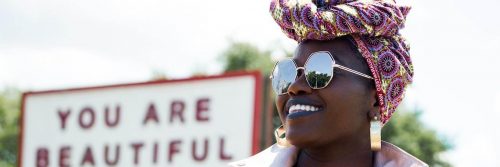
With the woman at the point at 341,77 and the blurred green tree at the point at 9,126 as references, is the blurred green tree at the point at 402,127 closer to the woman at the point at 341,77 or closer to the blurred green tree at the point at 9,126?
the blurred green tree at the point at 9,126

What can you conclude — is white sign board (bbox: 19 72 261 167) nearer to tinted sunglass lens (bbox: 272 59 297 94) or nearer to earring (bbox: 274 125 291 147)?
earring (bbox: 274 125 291 147)

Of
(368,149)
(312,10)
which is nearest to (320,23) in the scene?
(312,10)

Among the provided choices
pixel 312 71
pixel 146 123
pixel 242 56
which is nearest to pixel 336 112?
pixel 312 71

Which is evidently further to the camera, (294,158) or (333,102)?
(294,158)

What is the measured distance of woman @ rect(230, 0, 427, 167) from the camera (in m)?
3.11

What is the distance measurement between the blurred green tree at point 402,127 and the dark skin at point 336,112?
2714cm

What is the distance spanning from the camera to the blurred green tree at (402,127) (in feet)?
103

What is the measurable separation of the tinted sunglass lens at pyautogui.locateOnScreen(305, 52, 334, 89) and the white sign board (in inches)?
348

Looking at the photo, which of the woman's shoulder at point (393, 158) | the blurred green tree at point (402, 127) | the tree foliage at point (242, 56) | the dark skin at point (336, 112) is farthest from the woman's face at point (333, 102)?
the tree foliage at point (242, 56)

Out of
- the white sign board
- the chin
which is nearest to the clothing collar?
the chin

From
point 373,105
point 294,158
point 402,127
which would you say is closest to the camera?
point 373,105

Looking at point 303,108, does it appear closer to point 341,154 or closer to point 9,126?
point 341,154

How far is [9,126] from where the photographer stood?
3362cm

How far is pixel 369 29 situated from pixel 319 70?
186 millimetres
